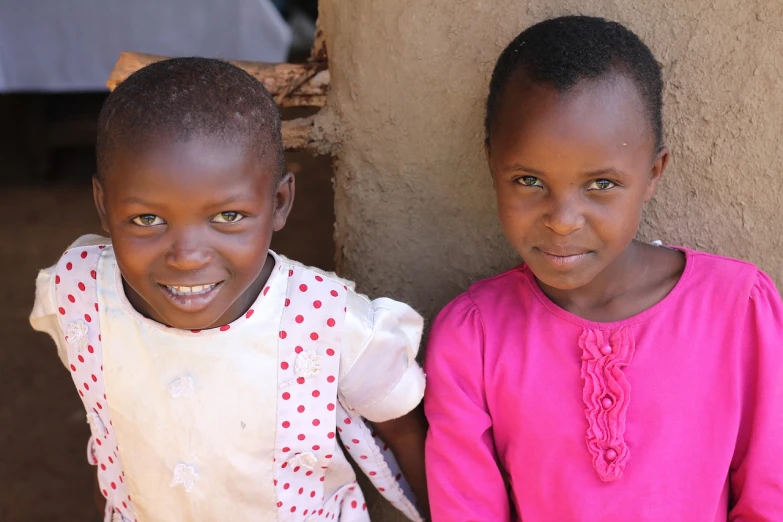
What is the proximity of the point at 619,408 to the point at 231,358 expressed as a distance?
2.51 ft

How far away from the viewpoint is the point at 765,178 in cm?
173

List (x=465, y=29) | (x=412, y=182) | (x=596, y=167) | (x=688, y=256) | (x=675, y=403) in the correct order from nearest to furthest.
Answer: (x=596, y=167), (x=675, y=403), (x=688, y=256), (x=465, y=29), (x=412, y=182)

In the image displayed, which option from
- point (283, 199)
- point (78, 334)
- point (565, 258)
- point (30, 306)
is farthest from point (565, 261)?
point (30, 306)

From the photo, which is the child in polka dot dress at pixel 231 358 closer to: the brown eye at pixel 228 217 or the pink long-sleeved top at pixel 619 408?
the brown eye at pixel 228 217

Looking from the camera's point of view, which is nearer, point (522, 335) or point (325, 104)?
point (522, 335)

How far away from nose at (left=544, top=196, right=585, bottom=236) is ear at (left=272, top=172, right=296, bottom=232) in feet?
1.63

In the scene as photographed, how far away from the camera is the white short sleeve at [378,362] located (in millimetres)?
1621

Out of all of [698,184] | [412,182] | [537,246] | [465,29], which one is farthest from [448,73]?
[698,184]

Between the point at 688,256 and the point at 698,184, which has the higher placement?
the point at 698,184

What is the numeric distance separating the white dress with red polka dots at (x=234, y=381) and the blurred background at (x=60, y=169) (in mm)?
1181

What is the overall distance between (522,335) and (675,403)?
33 centimetres

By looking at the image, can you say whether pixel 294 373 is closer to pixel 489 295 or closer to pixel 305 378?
pixel 305 378

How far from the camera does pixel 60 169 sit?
542cm

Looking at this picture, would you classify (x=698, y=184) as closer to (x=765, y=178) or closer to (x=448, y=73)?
(x=765, y=178)
